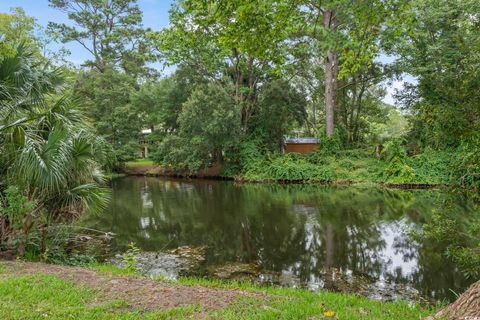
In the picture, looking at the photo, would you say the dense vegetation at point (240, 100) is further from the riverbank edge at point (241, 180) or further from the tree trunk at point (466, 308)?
the tree trunk at point (466, 308)

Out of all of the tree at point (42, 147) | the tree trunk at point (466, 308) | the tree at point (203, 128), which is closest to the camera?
the tree trunk at point (466, 308)

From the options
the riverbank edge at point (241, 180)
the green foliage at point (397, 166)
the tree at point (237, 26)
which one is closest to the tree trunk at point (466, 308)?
the tree at point (237, 26)

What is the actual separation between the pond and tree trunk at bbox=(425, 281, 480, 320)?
209 cm

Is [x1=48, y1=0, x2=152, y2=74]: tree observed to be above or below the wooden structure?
above

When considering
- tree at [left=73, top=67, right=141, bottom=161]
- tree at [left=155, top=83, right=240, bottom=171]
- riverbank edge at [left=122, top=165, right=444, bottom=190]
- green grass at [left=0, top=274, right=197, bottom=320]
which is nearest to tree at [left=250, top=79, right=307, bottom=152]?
tree at [left=155, top=83, right=240, bottom=171]

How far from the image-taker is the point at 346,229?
9625mm

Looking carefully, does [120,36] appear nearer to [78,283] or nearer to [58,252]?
[58,252]

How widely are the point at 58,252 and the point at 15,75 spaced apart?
10.6 ft

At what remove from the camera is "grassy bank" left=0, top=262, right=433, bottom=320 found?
3270mm

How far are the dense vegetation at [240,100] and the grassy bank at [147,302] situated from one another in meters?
1.66

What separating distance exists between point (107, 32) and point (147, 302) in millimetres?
32403

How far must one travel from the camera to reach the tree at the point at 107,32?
30.2 metres

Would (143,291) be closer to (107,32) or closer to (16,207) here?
(16,207)

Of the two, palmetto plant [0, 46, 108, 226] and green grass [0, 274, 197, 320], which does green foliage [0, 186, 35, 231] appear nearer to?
palmetto plant [0, 46, 108, 226]
